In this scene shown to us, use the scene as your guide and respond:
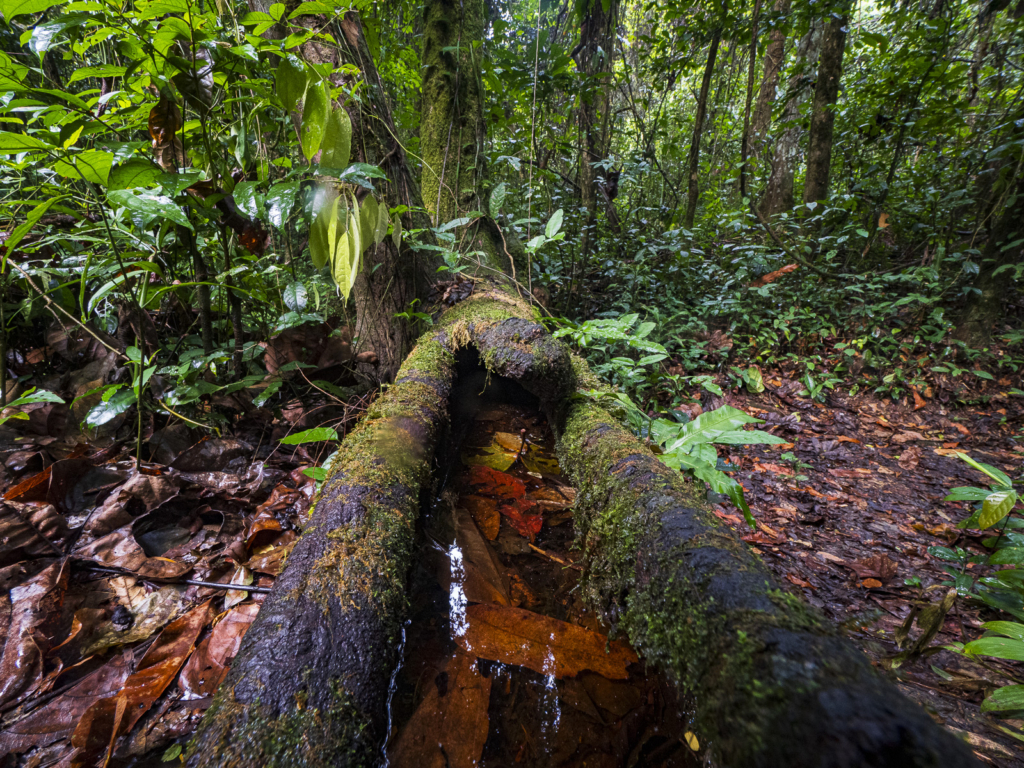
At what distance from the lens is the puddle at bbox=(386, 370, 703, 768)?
1120mm

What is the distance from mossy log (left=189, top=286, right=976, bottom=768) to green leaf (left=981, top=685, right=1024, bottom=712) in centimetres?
89

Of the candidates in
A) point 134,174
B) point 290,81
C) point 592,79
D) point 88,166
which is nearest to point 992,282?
point 592,79

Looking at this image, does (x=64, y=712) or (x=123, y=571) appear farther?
(x=123, y=571)

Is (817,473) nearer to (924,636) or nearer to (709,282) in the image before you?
(924,636)

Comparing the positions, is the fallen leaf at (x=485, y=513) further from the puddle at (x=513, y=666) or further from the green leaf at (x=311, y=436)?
the green leaf at (x=311, y=436)

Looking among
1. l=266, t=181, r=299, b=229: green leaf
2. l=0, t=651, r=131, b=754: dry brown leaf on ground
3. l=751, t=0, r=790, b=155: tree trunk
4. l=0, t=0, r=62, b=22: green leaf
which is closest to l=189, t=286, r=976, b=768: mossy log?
l=0, t=651, r=131, b=754: dry brown leaf on ground

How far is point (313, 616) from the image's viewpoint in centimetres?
96

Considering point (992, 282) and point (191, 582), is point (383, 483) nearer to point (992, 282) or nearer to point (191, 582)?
point (191, 582)

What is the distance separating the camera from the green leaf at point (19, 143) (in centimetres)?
119

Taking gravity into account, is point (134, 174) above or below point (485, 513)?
above

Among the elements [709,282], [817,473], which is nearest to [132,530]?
[817,473]

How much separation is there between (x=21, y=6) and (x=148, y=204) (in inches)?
23.4

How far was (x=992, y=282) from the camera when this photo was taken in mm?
4188

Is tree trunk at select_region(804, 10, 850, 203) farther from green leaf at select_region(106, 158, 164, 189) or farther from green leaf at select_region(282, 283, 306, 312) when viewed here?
green leaf at select_region(106, 158, 164, 189)
